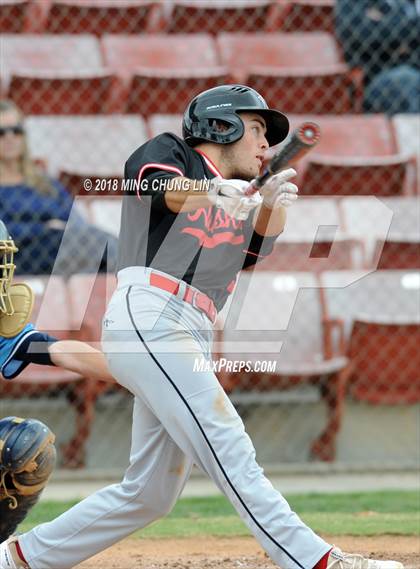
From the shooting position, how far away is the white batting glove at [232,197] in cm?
318

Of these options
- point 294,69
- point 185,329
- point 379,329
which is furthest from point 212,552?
point 294,69

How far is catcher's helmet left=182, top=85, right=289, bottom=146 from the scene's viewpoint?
355 centimetres

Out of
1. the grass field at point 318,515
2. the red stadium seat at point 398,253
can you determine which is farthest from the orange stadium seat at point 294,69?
the grass field at point 318,515

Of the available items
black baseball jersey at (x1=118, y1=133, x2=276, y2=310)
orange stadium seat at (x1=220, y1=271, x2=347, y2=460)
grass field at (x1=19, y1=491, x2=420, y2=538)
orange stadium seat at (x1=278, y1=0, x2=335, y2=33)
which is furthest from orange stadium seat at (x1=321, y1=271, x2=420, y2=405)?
orange stadium seat at (x1=278, y1=0, x2=335, y2=33)

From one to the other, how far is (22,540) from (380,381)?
3.21 m

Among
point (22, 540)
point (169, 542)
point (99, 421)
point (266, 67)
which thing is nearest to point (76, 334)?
point (99, 421)

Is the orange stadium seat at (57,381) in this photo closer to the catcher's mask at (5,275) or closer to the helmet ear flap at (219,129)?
the catcher's mask at (5,275)

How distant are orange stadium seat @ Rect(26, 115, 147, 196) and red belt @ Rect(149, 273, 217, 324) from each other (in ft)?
12.0

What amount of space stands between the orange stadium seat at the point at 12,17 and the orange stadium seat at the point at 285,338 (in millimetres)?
3229

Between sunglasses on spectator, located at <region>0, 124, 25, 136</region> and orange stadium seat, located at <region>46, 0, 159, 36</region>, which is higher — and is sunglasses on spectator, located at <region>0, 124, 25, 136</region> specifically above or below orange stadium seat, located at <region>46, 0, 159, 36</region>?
below

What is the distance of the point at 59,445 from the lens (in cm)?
624

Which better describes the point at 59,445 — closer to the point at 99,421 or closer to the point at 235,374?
the point at 99,421

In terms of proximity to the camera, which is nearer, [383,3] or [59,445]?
[59,445]

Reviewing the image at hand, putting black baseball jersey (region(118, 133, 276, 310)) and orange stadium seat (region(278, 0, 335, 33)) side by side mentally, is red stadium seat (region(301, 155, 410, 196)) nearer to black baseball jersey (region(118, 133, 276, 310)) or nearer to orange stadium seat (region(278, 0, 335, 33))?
orange stadium seat (region(278, 0, 335, 33))
